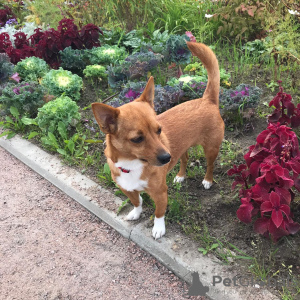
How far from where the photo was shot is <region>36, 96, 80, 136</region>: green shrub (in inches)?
156

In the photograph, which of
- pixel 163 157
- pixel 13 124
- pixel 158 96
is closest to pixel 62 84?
pixel 13 124

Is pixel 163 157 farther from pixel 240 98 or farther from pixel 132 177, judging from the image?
pixel 240 98

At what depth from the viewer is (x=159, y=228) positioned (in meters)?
2.71

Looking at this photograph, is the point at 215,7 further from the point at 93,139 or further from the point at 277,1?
the point at 93,139

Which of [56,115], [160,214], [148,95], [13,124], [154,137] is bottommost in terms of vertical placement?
[13,124]

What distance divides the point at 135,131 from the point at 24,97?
2748 mm

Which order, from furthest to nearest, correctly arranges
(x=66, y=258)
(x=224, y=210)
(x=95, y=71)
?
(x=95, y=71) → (x=224, y=210) → (x=66, y=258)

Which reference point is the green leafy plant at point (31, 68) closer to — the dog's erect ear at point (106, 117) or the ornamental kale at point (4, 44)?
the ornamental kale at point (4, 44)

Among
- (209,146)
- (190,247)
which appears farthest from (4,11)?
(190,247)

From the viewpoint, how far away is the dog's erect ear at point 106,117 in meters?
2.03

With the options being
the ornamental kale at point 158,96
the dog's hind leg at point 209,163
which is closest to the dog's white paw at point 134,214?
the dog's hind leg at point 209,163

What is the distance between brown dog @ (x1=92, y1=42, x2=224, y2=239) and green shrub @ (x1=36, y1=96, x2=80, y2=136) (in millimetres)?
1655

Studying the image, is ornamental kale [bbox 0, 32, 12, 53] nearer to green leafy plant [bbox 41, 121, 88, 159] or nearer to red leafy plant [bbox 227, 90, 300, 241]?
green leafy plant [bbox 41, 121, 88, 159]

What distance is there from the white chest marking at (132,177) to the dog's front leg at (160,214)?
0.18 m
